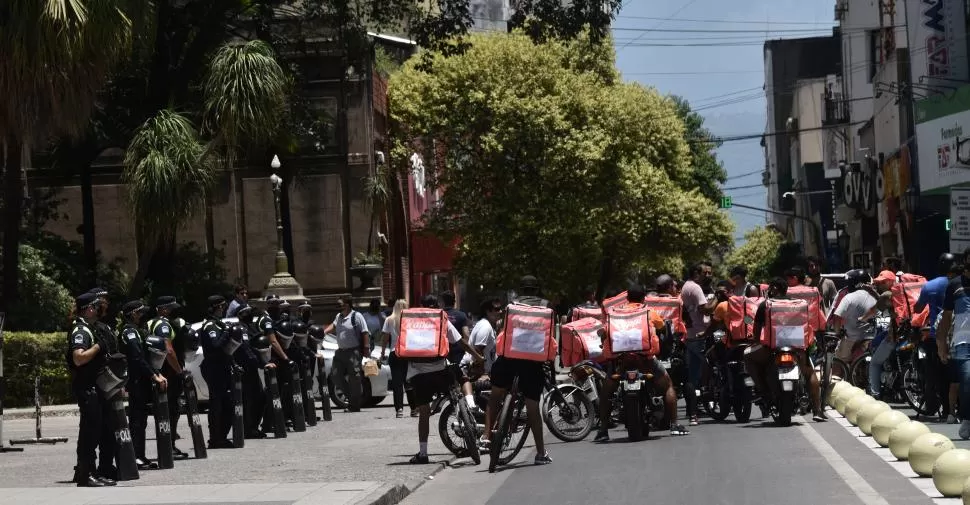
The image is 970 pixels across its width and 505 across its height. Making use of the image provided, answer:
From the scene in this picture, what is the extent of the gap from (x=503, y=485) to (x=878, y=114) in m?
44.0

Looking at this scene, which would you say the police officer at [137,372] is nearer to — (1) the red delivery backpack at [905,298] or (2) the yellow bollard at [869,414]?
(2) the yellow bollard at [869,414]

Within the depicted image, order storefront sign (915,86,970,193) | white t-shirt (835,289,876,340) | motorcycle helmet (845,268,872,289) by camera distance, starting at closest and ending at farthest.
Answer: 1. white t-shirt (835,289,876,340)
2. motorcycle helmet (845,268,872,289)
3. storefront sign (915,86,970,193)

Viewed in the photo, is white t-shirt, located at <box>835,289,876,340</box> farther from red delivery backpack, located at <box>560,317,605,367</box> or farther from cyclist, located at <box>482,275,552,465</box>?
cyclist, located at <box>482,275,552,465</box>

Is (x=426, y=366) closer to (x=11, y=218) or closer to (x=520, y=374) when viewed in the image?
(x=520, y=374)

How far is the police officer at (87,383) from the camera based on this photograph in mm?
13578

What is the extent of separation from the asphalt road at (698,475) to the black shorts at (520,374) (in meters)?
0.72

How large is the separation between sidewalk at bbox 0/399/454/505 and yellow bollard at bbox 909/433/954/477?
4088 millimetres

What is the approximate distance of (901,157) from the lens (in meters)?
45.2

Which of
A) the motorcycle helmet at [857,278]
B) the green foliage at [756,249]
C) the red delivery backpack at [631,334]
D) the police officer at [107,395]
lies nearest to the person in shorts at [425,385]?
the red delivery backpack at [631,334]

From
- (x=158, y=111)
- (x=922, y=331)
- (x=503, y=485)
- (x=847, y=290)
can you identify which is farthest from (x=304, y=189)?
(x=503, y=485)

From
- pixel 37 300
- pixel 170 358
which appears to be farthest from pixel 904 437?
pixel 37 300

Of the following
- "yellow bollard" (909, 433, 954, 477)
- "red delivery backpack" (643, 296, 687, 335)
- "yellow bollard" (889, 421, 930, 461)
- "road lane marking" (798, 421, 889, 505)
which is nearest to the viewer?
"road lane marking" (798, 421, 889, 505)

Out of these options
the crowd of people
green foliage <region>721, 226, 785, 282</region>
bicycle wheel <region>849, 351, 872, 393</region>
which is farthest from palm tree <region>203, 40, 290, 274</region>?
green foliage <region>721, 226, 785, 282</region>

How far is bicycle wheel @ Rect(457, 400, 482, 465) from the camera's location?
49.2ft
